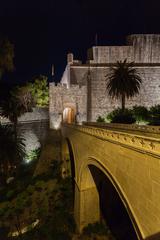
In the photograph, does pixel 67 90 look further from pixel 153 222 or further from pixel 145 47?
pixel 153 222

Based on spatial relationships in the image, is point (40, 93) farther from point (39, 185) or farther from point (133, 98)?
point (39, 185)

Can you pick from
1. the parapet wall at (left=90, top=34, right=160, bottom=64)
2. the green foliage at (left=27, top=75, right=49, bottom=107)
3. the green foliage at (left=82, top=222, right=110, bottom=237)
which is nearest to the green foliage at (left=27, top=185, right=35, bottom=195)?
the green foliage at (left=82, top=222, right=110, bottom=237)

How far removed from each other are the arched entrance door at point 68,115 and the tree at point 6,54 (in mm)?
16153

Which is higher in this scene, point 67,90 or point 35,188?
point 67,90

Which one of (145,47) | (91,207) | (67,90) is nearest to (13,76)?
(67,90)

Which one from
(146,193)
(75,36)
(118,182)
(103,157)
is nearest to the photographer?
(146,193)

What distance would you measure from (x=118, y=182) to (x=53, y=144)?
18797mm

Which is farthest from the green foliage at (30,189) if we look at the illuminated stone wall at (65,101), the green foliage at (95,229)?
the illuminated stone wall at (65,101)

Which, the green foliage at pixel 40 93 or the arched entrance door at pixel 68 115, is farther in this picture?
the green foliage at pixel 40 93

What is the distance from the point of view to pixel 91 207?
11102mm

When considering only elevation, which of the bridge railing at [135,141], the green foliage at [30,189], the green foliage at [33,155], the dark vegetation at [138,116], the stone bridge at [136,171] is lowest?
the green foliage at [30,189]

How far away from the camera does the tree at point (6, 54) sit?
1518 cm

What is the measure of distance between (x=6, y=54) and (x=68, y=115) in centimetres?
1829

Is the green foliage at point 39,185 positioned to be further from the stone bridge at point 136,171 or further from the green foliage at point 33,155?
the stone bridge at point 136,171
